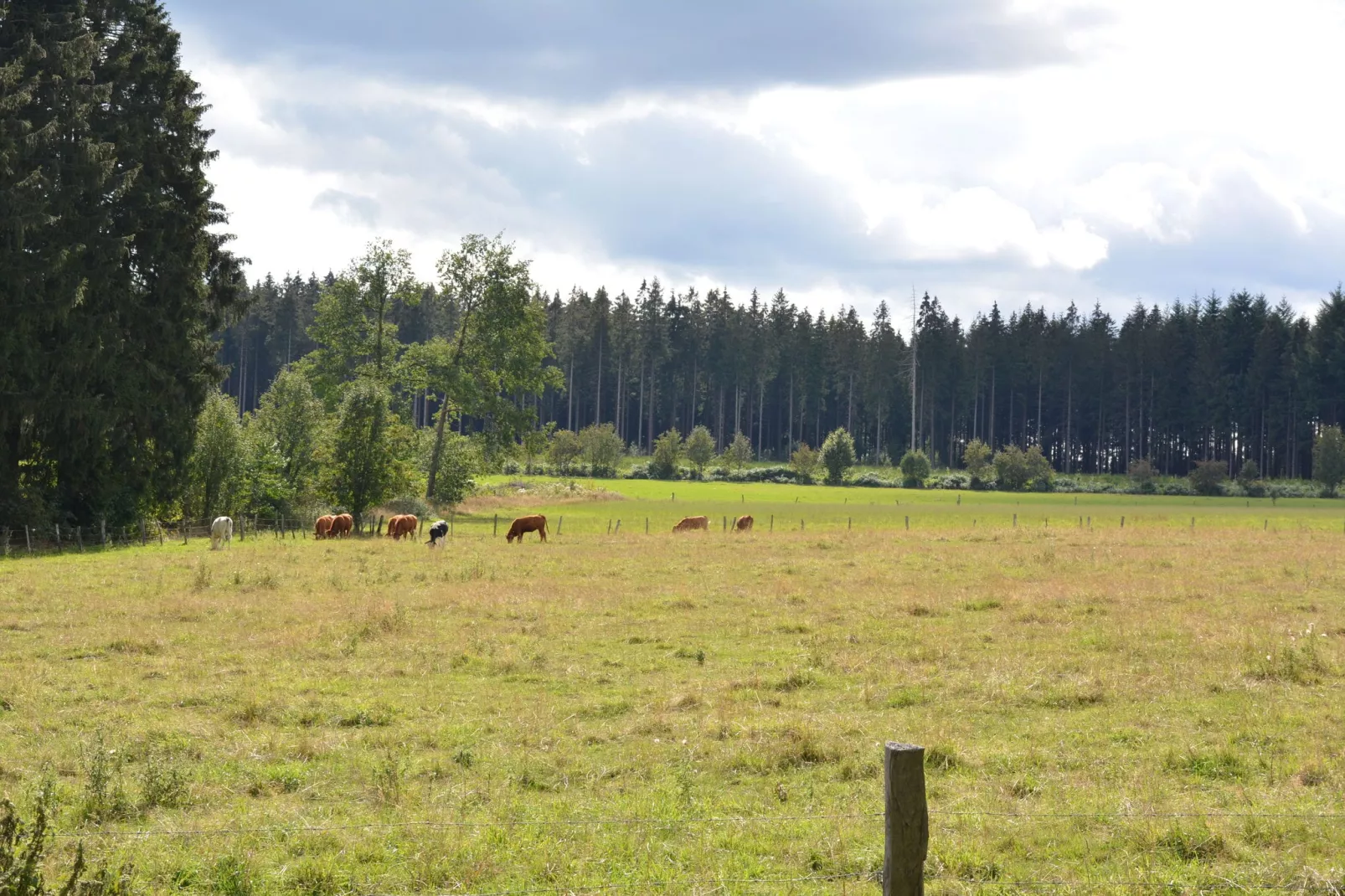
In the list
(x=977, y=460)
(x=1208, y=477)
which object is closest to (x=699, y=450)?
(x=977, y=460)

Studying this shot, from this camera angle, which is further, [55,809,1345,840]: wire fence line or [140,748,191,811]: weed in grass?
[140,748,191,811]: weed in grass

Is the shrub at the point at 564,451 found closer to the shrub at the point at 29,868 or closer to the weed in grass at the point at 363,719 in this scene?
the weed in grass at the point at 363,719

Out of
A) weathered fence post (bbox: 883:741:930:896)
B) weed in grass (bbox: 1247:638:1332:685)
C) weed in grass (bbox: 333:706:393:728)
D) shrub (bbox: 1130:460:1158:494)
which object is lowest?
weed in grass (bbox: 333:706:393:728)

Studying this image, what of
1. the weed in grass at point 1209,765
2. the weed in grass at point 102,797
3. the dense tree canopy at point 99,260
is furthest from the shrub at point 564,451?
the weed in grass at point 102,797

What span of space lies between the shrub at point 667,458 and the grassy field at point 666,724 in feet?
287

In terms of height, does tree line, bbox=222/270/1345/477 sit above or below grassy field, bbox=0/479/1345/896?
above

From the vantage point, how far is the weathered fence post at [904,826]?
19.3 ft

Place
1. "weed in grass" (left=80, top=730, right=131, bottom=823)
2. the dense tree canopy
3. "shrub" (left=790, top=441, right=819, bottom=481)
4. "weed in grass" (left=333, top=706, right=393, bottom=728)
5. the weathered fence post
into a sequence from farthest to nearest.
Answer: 1. "shrub" (left=790, top=441, right=819, bottom=481)
2. the dense tree canopy
3. "weed in grass" (left=333, top=706, right=393, bottom=728)
4. "weed in grass" (left=80, top=730, right=131, bottom=823)
5. the weathered fence post

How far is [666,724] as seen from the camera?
1264cm

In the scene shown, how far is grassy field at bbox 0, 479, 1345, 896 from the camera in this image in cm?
828

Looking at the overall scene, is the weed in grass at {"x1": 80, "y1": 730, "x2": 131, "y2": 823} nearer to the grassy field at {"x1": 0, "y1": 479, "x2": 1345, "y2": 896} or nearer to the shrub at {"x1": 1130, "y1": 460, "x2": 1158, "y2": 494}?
the grassy field at {"x1": 0, "y1": 479, "x2": 1345, "y2": 896}

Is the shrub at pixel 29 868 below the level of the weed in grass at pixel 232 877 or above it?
above

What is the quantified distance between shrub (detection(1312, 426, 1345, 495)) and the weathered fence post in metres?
111

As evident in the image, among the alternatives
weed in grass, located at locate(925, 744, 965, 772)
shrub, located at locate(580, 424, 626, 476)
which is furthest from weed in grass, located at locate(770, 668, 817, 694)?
shrub, located at locate(580, 424, 626, 476)
